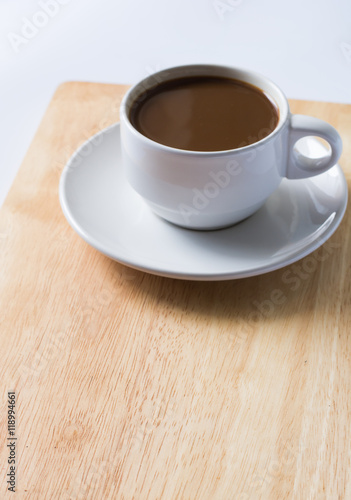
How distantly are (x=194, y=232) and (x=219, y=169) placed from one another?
13 cm

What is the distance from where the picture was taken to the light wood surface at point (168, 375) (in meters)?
0.66

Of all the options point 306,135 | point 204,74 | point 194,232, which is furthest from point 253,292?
point 204,74

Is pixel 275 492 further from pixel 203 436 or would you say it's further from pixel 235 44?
pixel 235 44

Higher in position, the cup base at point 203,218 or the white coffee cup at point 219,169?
the white coffee cup at point 219,169

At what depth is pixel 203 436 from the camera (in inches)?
27.1

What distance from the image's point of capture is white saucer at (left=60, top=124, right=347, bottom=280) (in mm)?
798

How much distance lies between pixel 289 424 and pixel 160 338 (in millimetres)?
187

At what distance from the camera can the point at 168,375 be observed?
74 cm

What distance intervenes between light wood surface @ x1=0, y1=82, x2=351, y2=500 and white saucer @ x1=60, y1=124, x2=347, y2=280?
48 mm

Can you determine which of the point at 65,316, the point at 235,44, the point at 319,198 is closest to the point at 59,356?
the point at 65,316

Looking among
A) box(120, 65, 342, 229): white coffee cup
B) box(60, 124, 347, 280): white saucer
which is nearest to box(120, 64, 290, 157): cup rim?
box(120, 65, 342, 229): white coffee cup

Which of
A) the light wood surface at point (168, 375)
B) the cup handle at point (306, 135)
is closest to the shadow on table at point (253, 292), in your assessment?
the light wood surface at point (168, 375)

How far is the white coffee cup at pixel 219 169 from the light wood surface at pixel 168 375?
0.33 feet

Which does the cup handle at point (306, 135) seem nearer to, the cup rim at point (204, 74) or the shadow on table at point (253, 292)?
the cup rim at point (204, 74)
